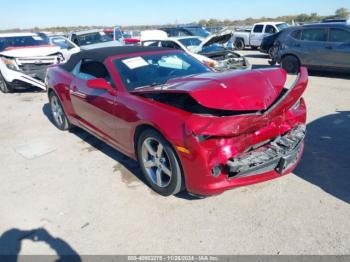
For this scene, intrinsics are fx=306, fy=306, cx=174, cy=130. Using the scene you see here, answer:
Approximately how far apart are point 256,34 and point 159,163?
16.8 m

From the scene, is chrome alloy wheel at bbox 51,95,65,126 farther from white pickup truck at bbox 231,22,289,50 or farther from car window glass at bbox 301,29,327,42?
white pickup truck at bbox 231,22,289,50

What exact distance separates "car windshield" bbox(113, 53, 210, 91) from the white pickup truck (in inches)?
571

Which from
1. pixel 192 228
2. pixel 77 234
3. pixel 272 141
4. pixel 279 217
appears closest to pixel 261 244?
pixel 279 217

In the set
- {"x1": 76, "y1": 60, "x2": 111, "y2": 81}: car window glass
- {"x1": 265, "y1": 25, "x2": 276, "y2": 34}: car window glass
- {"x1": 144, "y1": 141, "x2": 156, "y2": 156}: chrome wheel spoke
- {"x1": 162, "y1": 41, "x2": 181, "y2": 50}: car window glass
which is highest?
{"x1": 265, "y1": 25, "x2": 276, "y2": 34}: car window glass

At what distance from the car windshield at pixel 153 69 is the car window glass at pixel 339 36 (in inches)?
258

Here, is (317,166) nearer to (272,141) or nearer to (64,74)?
(272,141)

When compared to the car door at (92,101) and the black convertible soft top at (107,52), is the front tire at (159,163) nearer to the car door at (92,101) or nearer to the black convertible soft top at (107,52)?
the car door at (92,101)

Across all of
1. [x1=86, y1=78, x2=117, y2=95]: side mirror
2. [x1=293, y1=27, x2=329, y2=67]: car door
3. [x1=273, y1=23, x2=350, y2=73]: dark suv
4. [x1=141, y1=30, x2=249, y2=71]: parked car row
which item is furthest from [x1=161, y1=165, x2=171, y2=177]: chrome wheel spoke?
[x1=293, y1=27, x2=329, y2=67]: car door

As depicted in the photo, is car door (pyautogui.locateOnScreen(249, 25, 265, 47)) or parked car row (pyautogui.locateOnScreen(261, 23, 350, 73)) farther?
car door (pyautogui.locateOnScreen(249, 25, 265, 47))

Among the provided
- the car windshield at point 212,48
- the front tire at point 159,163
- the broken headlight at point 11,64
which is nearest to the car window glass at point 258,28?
the car windshield at point 212,48

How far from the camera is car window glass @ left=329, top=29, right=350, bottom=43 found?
8945 mm

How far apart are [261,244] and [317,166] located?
5.60ft

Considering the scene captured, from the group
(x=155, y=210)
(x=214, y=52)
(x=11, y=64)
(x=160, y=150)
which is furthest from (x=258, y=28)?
(x=155, y=210)

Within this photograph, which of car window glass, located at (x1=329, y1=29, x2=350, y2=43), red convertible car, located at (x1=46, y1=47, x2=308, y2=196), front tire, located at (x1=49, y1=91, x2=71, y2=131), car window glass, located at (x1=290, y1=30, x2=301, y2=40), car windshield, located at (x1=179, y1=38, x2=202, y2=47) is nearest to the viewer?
red convertible car, located at (x1=46, y1=47, x2=308, y2=196)
